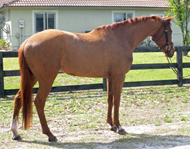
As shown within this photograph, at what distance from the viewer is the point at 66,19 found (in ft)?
59.5

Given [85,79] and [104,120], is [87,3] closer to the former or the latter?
[85,79]

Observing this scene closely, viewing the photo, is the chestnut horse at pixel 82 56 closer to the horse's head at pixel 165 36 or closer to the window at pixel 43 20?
the horse's head at pixel 165 36

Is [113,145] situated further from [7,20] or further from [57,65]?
[7,20]

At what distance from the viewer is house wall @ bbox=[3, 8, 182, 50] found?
1752 cm

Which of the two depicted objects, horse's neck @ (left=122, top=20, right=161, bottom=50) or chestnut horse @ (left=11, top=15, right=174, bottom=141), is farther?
horse's neck @ (left=122, top=20, right=161, bottom=50)

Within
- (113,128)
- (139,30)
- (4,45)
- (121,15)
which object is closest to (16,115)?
(113,128)

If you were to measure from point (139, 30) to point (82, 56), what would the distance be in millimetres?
1340

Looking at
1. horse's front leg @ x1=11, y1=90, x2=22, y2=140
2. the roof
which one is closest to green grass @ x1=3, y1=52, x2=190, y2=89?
horse's front leg @ x1=11, y1=90, x2=22, y2=140

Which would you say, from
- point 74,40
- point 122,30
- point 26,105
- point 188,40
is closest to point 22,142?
point 26,105

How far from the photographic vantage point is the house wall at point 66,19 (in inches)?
690

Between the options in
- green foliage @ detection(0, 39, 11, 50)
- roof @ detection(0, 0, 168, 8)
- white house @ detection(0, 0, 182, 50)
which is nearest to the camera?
green foliage @ detection(0, 39, 11, 50)

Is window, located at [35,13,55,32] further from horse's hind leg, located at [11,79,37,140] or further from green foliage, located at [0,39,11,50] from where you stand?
horse's hind leg, located at [11,79,37,140]

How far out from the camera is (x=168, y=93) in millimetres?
7629

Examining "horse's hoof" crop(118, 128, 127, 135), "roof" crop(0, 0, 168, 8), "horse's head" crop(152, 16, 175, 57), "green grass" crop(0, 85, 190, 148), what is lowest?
"green grass" crop(0, 85, 190, 148)
